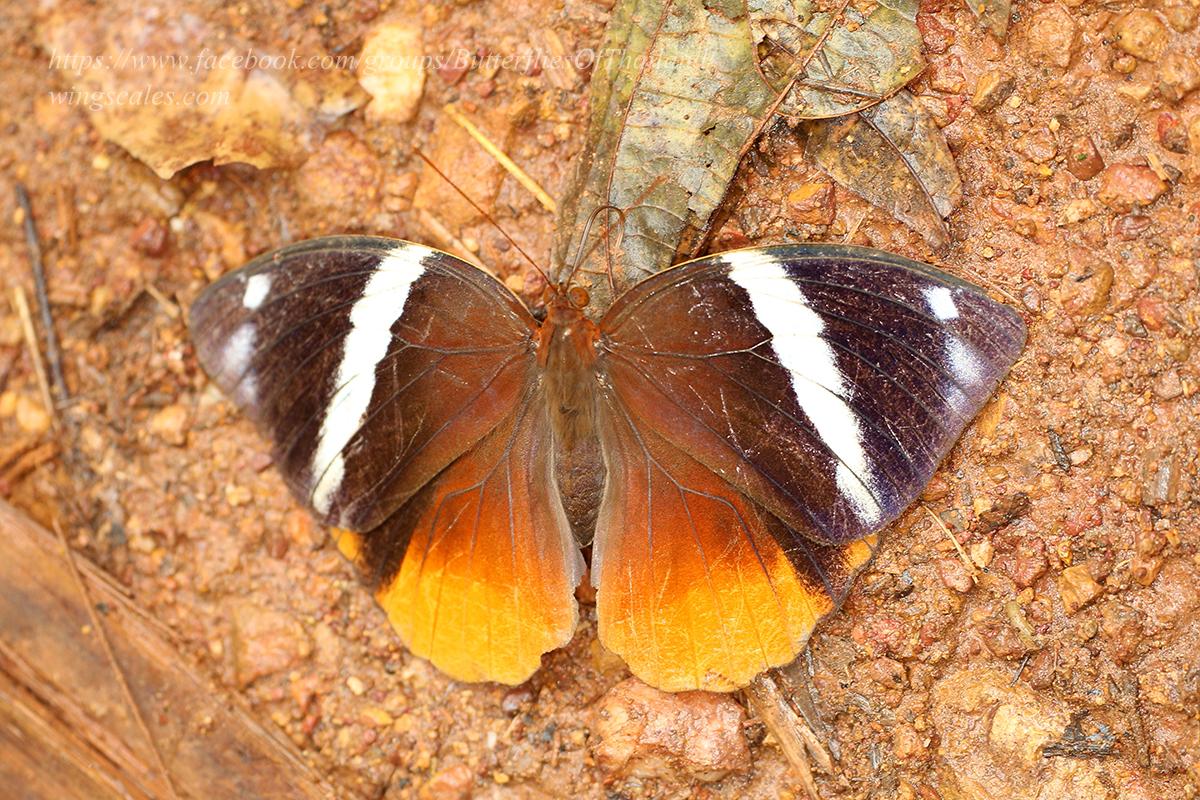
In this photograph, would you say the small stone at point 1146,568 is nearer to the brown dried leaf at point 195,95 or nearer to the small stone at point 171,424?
the brown dried leaf at point 195,95

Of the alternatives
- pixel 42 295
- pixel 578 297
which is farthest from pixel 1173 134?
pixel 42 295

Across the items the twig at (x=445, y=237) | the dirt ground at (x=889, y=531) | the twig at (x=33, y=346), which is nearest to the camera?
the dirt ground at (x=889, y=531)

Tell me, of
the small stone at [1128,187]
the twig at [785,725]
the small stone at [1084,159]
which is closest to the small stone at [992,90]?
the small stone at [1084,159]

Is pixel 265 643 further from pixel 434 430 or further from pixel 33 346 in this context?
pixel 33 346

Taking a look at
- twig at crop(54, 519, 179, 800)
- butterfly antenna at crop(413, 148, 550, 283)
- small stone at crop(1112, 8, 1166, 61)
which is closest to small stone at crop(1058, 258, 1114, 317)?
small stone at crop(1112, 8, 1166, 61)

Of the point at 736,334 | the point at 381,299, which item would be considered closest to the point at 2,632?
the point at 381,299

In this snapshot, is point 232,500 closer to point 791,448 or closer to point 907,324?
Result: point 791,448

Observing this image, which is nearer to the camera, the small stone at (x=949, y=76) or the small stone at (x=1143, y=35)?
the small stone at (x=1143, y=35)
